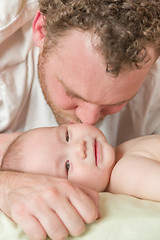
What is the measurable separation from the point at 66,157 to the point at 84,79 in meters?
0.31

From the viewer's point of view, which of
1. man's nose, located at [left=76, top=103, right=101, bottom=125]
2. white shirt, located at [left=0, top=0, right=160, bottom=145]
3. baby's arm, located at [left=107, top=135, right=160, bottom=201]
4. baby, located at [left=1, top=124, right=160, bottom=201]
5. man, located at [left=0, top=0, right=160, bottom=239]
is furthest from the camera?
white shirt, located at [left=0, top=0, right=160, bottom=145]

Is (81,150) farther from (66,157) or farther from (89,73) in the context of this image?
(89,73)

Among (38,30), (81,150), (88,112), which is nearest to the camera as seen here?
(81,150)

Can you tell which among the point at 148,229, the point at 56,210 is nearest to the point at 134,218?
the point at 148,229

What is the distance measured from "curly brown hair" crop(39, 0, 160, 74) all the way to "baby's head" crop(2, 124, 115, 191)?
0.32 m

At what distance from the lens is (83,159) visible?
134 centimetres

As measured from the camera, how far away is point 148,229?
3.19 ft

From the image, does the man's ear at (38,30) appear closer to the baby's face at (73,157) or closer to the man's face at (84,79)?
the man's face at (84,79)

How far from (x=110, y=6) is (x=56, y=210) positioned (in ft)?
2.34

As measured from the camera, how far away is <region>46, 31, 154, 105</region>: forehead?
127 cm

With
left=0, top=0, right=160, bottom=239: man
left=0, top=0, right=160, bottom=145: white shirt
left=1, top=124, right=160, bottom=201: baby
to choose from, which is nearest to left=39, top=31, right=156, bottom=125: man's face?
left=0, top=0, right=160, bottom=239: man

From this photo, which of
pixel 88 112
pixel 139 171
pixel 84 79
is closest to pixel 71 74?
pixel 84 79

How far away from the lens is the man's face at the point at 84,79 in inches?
50.4

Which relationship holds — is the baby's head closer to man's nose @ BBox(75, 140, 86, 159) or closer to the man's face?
man's nose @ BBox(75, 140, 86, 159)
